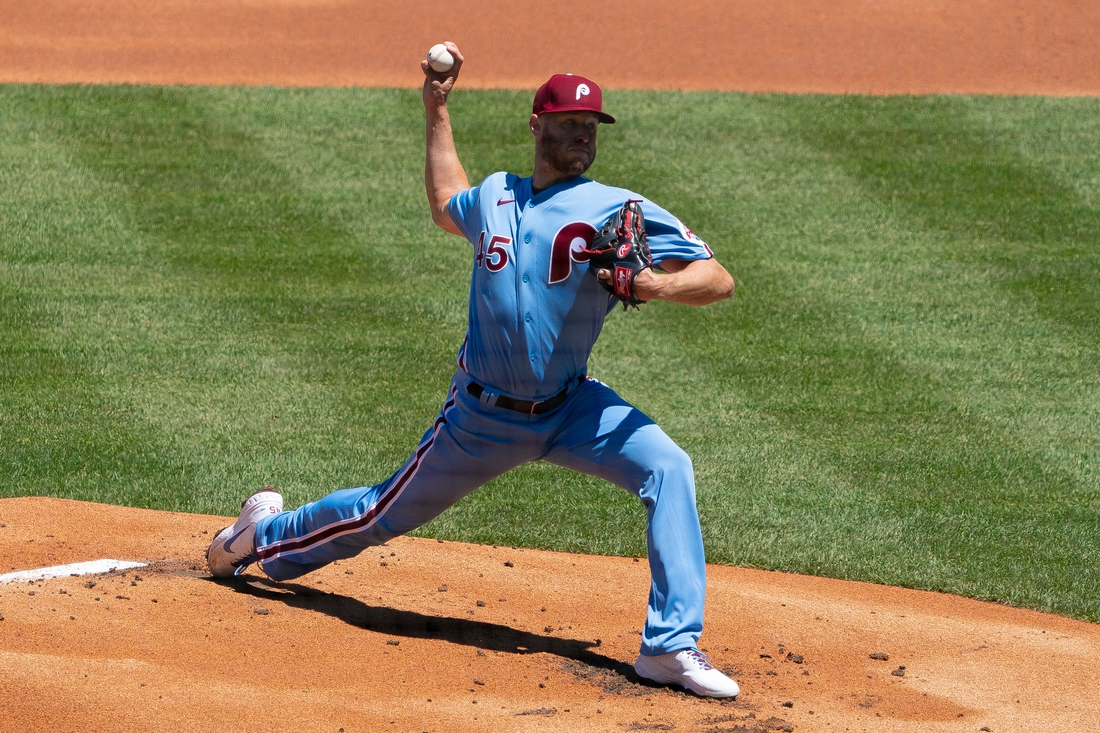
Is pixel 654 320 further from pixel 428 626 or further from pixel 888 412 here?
pixel 428 626

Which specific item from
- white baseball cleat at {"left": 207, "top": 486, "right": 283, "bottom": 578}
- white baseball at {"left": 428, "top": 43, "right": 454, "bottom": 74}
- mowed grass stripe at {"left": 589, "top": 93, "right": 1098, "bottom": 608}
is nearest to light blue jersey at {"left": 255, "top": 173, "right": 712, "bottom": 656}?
white baseball at {"left": 428, "top": 43, "right": 454, "bottom": 74}

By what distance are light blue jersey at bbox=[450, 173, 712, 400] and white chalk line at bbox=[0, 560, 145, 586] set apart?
72.4 inches

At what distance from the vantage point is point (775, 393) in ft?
27.6

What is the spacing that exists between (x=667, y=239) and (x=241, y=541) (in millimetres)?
2018

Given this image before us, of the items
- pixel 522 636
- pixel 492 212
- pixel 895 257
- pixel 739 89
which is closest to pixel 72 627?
pixel 522 636

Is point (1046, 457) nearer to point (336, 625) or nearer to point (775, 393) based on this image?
point (775, 393)

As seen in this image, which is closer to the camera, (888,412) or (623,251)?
(623,251)

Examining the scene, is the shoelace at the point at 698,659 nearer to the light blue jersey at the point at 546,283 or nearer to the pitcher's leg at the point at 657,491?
the pitcher's leg at the point at 657,491

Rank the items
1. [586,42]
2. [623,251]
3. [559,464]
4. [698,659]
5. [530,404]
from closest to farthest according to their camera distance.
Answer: [623,251]
[698,659]
[530,404]
[559,464]
[586,42]

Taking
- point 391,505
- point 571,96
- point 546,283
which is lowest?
point 391,505

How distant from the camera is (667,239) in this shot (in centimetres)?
460

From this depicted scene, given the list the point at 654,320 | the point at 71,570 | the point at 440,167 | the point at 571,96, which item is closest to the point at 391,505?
the point at 440,167

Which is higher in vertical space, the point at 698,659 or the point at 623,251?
the point at 623,251

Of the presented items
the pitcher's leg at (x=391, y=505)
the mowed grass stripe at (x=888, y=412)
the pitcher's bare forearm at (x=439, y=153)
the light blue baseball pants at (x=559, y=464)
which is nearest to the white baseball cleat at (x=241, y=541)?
the pitcher's leg at (x=391, y=505)
